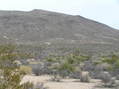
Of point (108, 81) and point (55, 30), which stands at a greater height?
point (108, 81)

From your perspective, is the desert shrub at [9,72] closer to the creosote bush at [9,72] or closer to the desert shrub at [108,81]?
the creosote bush at [9,72]

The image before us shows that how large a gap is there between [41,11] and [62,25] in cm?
2799

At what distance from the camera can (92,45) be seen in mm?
102188

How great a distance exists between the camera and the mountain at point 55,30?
111188 millimetres

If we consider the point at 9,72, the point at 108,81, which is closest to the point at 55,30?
the point at 108,81

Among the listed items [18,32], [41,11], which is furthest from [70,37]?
[41,11]

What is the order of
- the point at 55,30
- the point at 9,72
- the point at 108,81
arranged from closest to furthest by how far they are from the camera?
the point at 9,72 < the point at 108,81 < the point at 55,30

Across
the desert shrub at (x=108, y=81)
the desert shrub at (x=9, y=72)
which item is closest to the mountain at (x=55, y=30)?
the desert shrub at (x=108, y=81)

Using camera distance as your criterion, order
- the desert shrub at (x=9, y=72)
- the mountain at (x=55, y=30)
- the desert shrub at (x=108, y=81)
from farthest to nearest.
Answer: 1. the mountain at (x=55, y=30)
2. the desert shrub at (x=108, y=81)
3. the desert shrub at (x=9, y=72)

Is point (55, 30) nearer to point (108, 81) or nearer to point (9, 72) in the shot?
point (108, 81)

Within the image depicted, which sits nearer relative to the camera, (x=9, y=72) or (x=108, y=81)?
(x=9, y=72)

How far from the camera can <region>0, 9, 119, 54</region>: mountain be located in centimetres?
11119

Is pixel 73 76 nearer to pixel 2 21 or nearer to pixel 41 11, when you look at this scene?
pixel 2 21

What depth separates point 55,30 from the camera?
4776 inches
